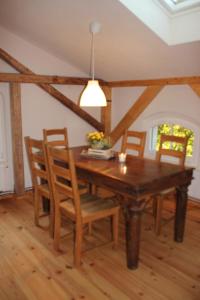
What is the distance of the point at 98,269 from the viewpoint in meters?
2.39

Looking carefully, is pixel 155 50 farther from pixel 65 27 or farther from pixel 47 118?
pixel 47 118

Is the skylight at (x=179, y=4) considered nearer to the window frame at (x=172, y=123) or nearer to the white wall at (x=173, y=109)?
the white wall at (x=173, y=109)

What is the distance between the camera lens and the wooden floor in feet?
6.90

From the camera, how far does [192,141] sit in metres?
3.87

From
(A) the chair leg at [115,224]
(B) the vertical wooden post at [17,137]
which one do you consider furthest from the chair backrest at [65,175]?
(B) the vertical wooden post at [17,137]

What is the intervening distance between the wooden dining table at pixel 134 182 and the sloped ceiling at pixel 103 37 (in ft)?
4.20

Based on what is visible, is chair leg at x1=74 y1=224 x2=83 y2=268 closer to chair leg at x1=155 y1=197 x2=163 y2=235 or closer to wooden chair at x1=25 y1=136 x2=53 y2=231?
wooden chair at x1=25 y1=136 x2=53 y2=231

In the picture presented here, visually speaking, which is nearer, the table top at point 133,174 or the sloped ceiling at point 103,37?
the table top at point 133,174

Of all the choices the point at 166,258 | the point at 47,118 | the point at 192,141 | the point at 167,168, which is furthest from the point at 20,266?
the point at 192,141

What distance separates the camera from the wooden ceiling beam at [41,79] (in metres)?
3.73

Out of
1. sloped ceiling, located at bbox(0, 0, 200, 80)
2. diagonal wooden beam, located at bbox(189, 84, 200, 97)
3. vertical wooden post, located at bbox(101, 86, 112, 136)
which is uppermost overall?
sloped ceiling, located at bbox(0, 0, 200, 80)


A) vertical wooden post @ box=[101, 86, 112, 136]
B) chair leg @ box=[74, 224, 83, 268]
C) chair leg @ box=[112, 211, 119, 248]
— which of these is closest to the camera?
chair leg @ box=[74, 224, 83, 268]

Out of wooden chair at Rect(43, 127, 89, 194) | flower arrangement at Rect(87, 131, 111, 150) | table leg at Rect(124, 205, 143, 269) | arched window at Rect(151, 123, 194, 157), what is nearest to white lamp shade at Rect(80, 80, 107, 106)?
flower arrangement at Rect(87, 131, 111, 150)

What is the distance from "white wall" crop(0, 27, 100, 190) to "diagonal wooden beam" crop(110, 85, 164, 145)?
28.7 inches
